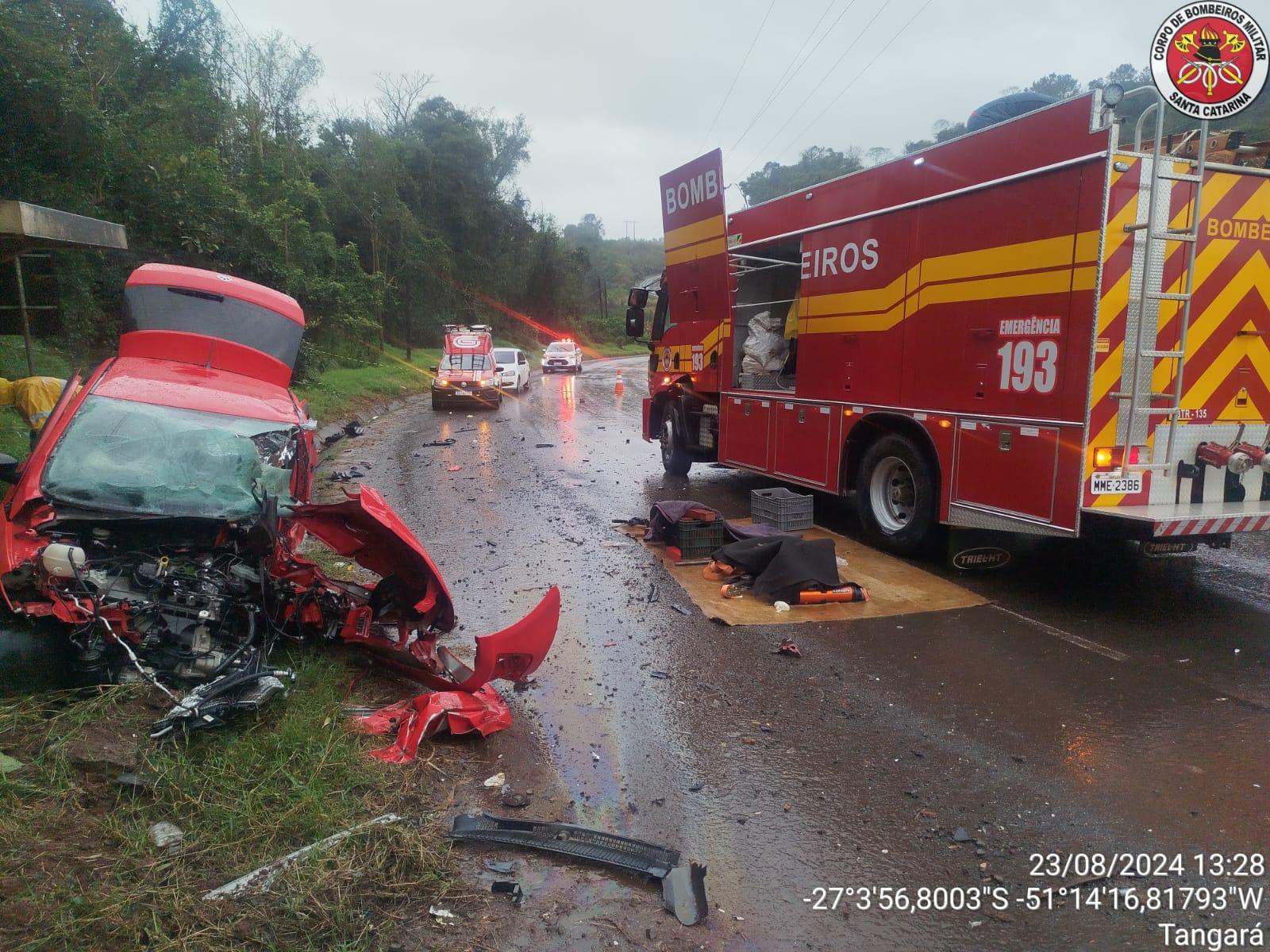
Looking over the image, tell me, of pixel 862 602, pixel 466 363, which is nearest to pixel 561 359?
pixel 466 363

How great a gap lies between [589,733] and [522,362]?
2732 centimetres

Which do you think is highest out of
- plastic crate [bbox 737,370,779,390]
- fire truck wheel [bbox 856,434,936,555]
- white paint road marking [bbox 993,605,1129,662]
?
plastic crate [bbox 737,370,779,390]

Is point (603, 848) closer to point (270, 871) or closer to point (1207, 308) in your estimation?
point (270, 871)

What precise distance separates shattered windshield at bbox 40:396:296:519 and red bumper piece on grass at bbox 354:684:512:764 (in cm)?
123

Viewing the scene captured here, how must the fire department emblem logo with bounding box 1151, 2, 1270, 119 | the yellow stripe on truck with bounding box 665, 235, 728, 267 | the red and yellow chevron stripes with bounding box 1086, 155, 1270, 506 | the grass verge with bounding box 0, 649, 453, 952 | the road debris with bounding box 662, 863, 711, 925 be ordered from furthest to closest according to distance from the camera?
1. the yellow stripe on truck with bounding box 665, 235, 728, 267
2. the red and yellow chevron stripes with bounding box 1086, 155, 1270, 506
3. the fire department emblem logo with bounding box 1151, 2, 1270, 119
4. the road debris with bounding box 662, 863, 711, 925
5. the grass verge with bounding box 0, 649, 453, 952

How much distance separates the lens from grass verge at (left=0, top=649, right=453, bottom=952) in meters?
2.65

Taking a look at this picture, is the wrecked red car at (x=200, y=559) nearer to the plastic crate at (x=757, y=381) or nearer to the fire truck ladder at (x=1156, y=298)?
the fire truck ladder at (x=1156, y=298)

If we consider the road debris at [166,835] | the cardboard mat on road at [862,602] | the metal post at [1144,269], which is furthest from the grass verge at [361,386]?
the metal post at [1144,269]

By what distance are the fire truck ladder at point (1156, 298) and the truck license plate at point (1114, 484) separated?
6 cm

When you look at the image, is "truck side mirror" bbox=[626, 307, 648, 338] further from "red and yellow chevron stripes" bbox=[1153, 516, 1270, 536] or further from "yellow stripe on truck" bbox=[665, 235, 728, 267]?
"red and yellow chevron stripes" bbox=[1153, 516, 1270, 536]

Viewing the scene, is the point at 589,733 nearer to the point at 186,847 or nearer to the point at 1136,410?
the point at 186,847

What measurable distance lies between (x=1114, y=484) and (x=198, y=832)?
5835 mm

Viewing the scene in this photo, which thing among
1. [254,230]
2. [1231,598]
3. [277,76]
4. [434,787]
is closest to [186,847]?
[434,787]

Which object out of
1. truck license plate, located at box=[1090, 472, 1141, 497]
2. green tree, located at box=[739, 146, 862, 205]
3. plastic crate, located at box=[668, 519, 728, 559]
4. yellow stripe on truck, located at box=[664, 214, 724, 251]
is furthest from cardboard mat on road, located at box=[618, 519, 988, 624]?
green tree, located at box=[739, 146, 862, 205]
